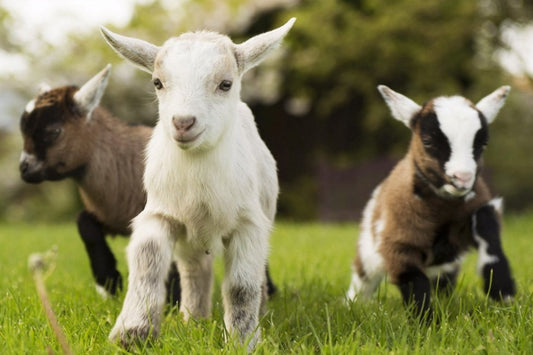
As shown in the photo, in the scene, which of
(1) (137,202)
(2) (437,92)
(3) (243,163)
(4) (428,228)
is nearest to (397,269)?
(4) (428,228)

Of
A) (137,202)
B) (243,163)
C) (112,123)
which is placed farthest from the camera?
(112,123)

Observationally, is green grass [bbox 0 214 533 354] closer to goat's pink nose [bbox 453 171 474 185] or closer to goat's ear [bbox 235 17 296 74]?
goat's pink nose [bbox 453 171 474 185]

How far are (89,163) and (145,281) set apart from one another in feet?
6.74

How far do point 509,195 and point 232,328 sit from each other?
14.9 metres

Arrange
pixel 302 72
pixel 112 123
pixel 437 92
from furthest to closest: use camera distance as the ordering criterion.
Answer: pixel 302 72 < pixel 437 92 < pixel 112 123

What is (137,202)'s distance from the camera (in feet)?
16.7

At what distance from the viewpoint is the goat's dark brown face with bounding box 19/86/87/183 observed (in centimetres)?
510

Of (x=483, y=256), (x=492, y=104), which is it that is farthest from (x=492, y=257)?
(x=492, y=104)

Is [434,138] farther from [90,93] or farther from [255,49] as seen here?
[90,93]

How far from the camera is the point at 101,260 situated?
5066mm

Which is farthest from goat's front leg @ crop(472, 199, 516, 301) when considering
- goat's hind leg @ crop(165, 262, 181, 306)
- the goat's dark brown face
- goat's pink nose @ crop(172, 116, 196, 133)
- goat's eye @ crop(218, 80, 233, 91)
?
the goat's dark brown face

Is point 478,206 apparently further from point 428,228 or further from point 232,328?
point 232,328

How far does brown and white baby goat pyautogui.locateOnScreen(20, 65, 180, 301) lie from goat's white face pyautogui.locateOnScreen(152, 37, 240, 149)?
1.71m

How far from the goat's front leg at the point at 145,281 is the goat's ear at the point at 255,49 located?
1.01m
